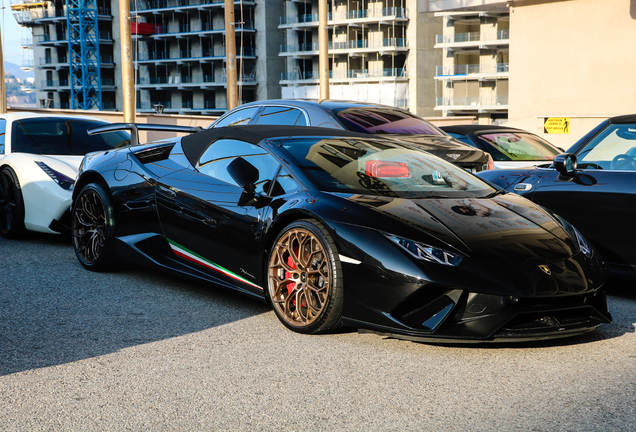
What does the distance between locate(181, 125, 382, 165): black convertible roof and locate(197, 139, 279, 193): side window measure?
5 cm

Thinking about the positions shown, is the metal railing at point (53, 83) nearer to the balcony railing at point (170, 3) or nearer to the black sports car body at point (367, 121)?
the balcony railing at point (170, 3)

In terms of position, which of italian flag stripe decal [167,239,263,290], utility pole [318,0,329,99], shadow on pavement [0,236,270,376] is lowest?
shadow on pavement [0,236,270,376]

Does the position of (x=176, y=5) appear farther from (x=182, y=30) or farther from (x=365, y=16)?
(x=365, y=16)

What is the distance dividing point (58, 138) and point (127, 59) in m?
10.3

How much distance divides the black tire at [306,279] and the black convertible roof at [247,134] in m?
0.94

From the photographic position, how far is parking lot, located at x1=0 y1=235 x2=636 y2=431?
287 cm

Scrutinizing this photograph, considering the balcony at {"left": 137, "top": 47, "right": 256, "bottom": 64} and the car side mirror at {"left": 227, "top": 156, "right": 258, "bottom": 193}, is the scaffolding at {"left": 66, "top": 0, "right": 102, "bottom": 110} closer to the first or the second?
the balcony at {"left": 137, "top": 47, "right": 256, "bottom": 64}

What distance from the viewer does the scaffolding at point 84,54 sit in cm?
8612

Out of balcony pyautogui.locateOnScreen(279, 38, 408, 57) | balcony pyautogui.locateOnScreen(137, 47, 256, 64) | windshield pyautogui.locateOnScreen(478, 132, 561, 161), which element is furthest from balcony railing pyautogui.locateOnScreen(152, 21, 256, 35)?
windshield pyautogui.locateOnScreen(478, 132, 561, 161)

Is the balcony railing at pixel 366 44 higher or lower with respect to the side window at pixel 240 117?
higher

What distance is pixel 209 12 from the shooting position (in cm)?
8000

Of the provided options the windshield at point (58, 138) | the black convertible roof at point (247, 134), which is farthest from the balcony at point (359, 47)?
the black convertible roof at point (247, 134)

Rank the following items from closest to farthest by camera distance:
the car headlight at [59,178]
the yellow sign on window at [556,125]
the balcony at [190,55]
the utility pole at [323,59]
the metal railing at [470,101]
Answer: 1. the car headlight at [59,178]
2. the yellow sign on window at [556,125]
3. the utility pole at [323,59]
4. the metal railing at [470,101]
5. the balcony at [190,55]

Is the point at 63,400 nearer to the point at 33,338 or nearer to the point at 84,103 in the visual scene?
the point at 33,338
